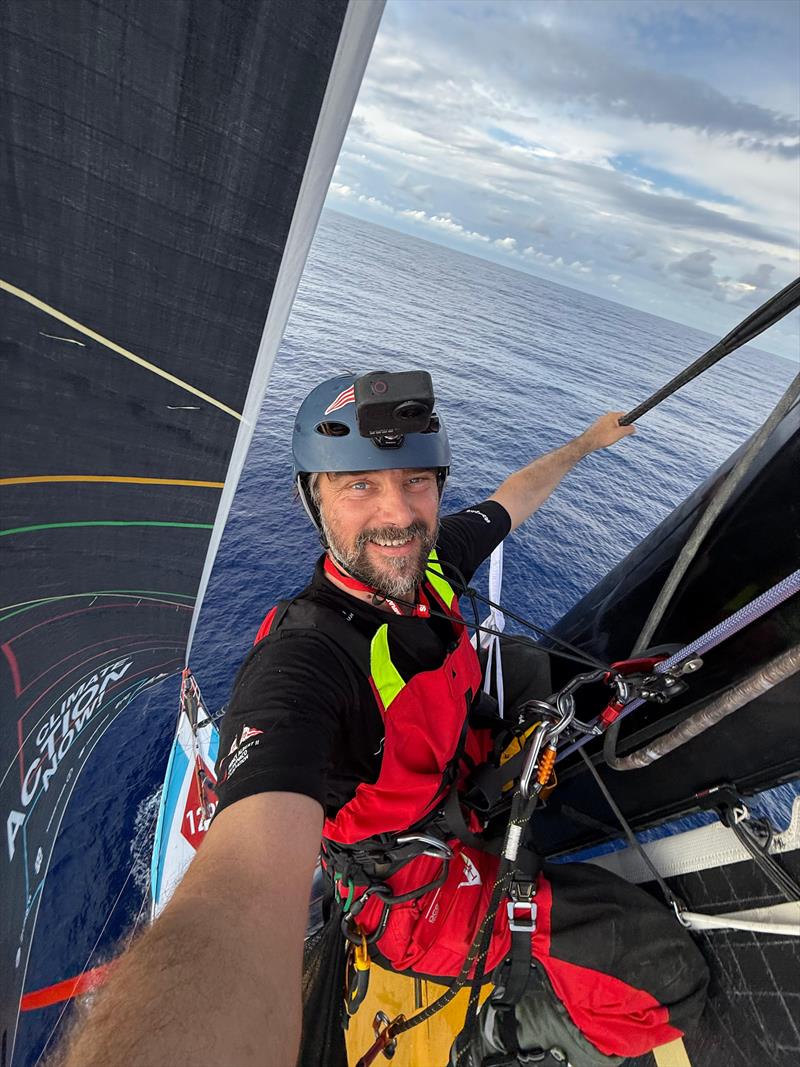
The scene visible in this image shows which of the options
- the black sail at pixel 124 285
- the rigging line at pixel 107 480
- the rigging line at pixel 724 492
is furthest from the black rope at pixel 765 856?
the rigging line at pixel 107 480

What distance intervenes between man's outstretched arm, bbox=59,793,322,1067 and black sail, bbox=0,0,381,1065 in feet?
8.52

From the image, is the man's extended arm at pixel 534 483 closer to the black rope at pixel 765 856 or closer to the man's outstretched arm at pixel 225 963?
the black rope at pixel 765 856

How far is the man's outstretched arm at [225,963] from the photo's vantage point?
941mm

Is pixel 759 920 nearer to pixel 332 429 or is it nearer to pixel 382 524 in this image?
pixel 382 524

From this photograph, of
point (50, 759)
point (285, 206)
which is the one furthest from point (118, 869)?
point (285, 206)

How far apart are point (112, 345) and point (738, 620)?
3.46m

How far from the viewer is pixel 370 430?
2375mm

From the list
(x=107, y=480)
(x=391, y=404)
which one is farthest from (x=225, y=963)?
(x=107, y=480)

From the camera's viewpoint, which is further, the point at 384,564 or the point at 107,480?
the point at 107,480

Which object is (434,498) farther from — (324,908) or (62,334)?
(324,908)

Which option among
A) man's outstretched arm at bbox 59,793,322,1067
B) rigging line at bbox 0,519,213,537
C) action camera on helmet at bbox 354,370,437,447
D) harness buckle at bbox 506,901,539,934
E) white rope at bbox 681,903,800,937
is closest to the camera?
man's outstretched arm at bbox 59,793,322,1067

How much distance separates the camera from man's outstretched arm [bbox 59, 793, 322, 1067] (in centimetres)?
94

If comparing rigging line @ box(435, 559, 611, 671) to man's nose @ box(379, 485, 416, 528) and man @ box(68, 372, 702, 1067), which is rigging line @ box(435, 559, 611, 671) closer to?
man @ box(68, 372, 702, 1067)

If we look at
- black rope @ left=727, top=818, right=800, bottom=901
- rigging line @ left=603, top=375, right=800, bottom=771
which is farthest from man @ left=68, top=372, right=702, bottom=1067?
black rope @ left=727, top=818, right=800, bottom=901
